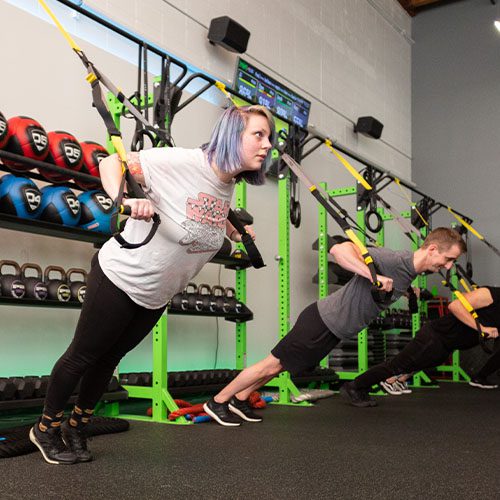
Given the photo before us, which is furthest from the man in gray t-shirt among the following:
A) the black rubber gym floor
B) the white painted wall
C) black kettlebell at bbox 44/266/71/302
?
the white painted wall

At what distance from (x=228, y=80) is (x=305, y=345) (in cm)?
309

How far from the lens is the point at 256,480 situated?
7.07 ft

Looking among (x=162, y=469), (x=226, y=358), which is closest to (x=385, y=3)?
(x=226, y=358)

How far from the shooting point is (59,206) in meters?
3.28

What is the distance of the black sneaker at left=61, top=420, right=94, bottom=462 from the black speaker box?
3.94m

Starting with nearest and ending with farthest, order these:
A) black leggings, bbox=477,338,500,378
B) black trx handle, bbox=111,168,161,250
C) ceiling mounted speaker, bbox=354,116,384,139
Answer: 1. black trx handle, bbox=111,168,161,250
2. black leggings, bbox=477,338,500,378
3. ceiling mounted speaker, bbox=354,116,384,139

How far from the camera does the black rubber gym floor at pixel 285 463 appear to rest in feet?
6.57

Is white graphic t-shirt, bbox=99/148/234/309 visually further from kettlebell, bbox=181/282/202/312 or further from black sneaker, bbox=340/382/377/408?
black sneaker, bbox=340/382/377/408

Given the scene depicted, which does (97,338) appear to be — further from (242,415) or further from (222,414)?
(242,415)

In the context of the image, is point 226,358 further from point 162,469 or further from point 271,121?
point 271,121

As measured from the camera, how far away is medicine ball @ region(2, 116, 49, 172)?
10.1 feet

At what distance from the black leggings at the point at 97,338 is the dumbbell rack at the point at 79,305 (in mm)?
874

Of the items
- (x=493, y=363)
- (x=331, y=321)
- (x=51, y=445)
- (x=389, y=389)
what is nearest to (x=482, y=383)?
(x=493, y=363)

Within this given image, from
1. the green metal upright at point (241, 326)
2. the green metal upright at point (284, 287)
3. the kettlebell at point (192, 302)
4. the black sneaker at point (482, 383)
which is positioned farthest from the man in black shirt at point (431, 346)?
the black sneaker at point (482, 383)
